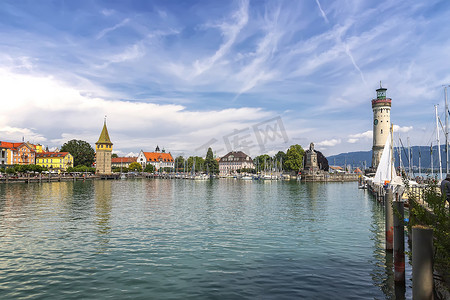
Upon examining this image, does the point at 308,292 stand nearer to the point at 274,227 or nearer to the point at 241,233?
the point at 241,233

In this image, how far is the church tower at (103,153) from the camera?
161875mm

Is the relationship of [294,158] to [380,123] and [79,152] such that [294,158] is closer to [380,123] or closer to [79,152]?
[380,123]

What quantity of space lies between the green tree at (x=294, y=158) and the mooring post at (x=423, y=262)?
161m

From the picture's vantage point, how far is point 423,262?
9.48m

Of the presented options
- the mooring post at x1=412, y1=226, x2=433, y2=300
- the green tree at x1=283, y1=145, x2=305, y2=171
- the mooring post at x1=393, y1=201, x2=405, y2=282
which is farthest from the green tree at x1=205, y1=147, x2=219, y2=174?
the mooring post at x1=412, y1=226, x2=433, y2=300

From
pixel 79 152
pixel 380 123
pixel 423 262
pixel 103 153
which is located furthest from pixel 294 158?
pixel 423 262

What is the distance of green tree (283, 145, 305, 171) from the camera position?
168825mm

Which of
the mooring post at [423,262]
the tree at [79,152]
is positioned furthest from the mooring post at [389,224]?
the tree at [79,152]

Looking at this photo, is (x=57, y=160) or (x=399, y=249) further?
(x=57, y=160)

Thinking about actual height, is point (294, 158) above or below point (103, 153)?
below

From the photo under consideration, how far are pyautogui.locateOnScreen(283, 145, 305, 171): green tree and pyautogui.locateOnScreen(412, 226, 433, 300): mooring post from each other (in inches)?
6333

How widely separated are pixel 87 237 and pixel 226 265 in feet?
36.5

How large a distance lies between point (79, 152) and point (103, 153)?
35.1 ft

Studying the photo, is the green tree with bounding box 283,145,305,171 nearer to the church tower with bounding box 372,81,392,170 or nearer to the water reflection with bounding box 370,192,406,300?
the church tower with bounding box 372,81,392,170
